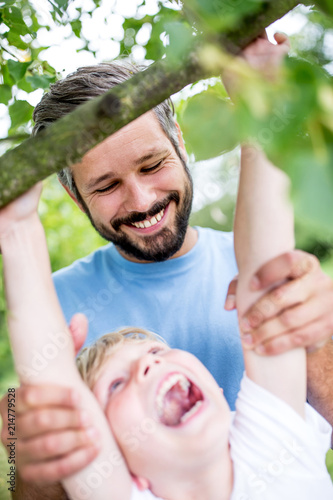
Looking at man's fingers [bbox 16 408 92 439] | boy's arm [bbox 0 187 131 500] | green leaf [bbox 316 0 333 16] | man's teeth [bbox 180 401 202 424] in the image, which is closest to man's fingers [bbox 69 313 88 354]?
boy's arm [bbox 0 187 131 500]

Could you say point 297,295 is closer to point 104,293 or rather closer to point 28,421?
point 28,421

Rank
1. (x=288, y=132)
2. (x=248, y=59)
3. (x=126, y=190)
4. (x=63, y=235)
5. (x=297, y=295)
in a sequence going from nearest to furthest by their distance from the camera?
(x=288, y=132), (x=248, y=59), (x=297, y=295), (x=126, y=190), (x=63, y=235)

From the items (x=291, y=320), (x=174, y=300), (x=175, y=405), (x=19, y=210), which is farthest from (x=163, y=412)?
(x=174, y=300)

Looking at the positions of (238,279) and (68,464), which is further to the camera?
(238,279)

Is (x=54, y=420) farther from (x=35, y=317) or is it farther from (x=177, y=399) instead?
(x=177, y=399)

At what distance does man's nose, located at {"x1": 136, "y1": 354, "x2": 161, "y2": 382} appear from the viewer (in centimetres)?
109

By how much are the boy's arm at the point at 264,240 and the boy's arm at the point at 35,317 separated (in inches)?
16.6

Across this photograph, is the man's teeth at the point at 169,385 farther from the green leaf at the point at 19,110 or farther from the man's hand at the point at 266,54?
the green leaf at the point at 19,110

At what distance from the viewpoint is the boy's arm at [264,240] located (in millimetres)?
1022

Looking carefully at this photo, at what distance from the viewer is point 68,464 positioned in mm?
896

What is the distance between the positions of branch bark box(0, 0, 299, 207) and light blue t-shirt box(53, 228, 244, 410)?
1.21m

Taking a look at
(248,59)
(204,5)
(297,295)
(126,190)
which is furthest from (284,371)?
(126,190)

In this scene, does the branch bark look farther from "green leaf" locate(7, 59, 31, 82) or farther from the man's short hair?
the man's short hair

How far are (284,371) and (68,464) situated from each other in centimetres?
52
